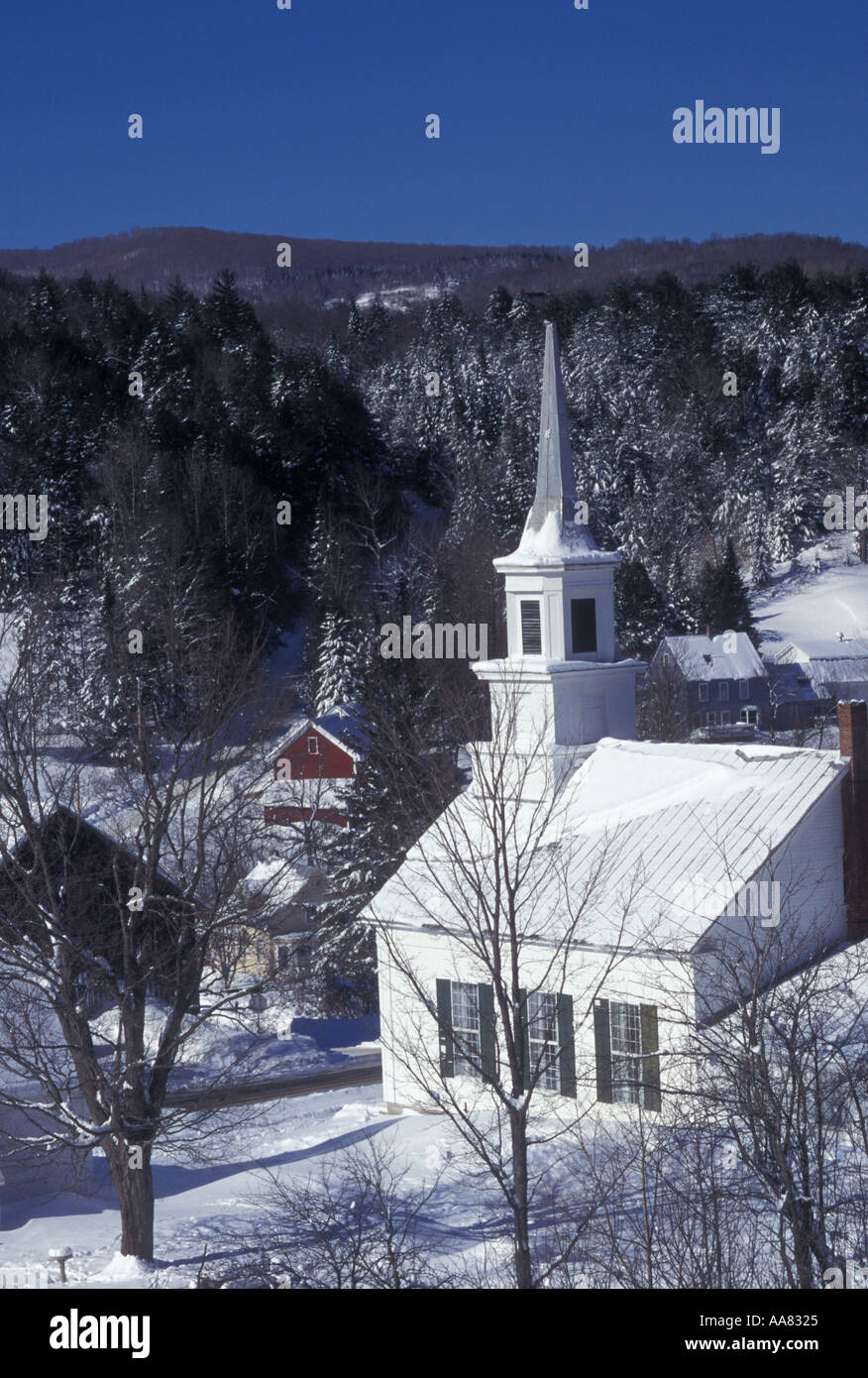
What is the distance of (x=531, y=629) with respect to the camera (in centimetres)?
2852

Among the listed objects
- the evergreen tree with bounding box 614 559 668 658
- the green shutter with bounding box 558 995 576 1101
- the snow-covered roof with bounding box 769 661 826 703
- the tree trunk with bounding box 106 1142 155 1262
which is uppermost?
the evergreen tree with bounding box 614 559 668 658

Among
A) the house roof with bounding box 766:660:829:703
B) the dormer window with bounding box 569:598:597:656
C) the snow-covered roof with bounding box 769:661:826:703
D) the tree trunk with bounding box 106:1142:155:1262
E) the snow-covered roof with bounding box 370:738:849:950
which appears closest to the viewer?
the tree trunk with bounding box 106:1142:155:1262

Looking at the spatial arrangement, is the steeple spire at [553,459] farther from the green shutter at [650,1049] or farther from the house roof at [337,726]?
the house roof at [337,726]

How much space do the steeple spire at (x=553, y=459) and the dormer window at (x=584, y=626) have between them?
1.70 meters

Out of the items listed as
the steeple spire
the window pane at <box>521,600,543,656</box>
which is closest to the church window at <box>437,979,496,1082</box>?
the window pane at <box>521,600,543,656</box>

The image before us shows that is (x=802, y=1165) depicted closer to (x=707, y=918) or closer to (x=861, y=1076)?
(x=861, y=1076)

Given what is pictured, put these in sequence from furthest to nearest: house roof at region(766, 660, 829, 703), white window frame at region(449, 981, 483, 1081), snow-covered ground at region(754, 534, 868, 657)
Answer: snow-covered ground at region(754, 534, 868, 657) < house roof at region(766, 660, 829, 703) < white window frame at region(449, 981, 483, 1081)

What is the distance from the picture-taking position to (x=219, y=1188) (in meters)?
21.8

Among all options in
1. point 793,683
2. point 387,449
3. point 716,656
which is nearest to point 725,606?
point 793,683

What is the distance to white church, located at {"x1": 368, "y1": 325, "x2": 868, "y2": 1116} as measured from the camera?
19.4 meters

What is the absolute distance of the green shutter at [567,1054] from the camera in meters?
21.0

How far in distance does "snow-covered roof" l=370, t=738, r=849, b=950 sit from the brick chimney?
0.30 metres

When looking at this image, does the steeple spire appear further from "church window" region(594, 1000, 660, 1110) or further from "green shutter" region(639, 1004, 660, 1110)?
"green shutter" region(639, 1004, 660, 1110)

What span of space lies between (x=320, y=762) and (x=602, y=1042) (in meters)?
27.7
